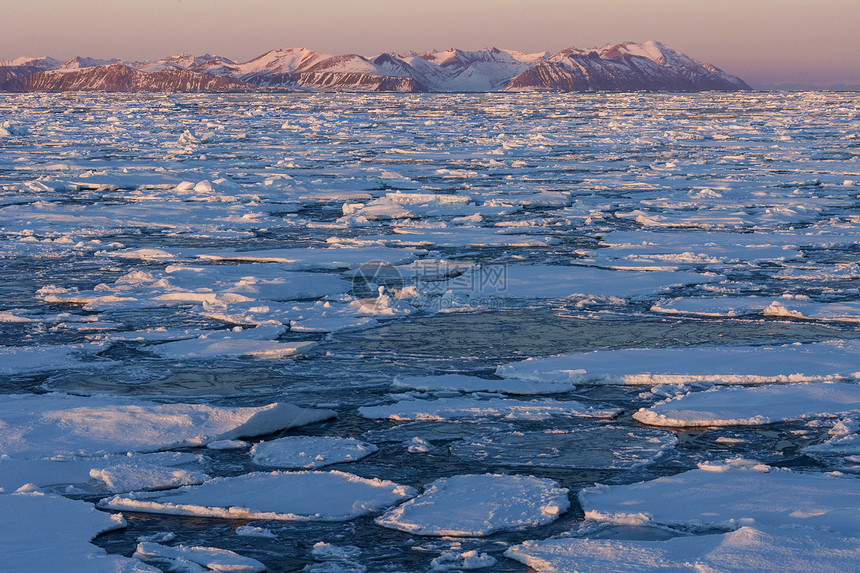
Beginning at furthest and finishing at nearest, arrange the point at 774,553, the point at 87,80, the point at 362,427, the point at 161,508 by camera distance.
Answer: the point at 87,80
the point at 362,427
the point at 161,508
the point at 774,553

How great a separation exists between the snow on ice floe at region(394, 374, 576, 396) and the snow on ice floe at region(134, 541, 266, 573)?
2.06 metres

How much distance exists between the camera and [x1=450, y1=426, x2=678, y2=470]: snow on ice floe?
4025mm

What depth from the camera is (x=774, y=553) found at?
9.87 ft

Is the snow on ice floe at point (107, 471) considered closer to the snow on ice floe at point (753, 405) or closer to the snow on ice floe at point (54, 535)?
the snow on ice floe at point (54, 535)

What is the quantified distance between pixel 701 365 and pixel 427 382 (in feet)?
4.96

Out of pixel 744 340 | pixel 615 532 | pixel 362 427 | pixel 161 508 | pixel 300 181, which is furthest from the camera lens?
pixel 300 181

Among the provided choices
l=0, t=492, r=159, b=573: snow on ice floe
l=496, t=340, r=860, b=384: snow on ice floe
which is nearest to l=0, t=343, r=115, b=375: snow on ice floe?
l=0, t=492, r=159, b=573: snow on ice floe

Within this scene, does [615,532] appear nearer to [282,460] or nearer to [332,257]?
[282,460]

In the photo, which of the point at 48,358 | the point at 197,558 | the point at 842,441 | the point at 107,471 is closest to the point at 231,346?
the point at 48,358

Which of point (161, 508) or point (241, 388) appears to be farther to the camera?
point (241, 388)

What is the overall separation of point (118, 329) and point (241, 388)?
167 centimetres

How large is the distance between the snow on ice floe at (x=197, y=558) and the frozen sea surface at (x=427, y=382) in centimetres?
1

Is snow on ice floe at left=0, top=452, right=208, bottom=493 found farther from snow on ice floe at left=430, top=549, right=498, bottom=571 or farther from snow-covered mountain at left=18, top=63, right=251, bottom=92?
snow-covered mountain at left=18, top=63, right=251, bottom=92

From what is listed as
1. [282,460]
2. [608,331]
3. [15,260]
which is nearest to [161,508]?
[282,460]
